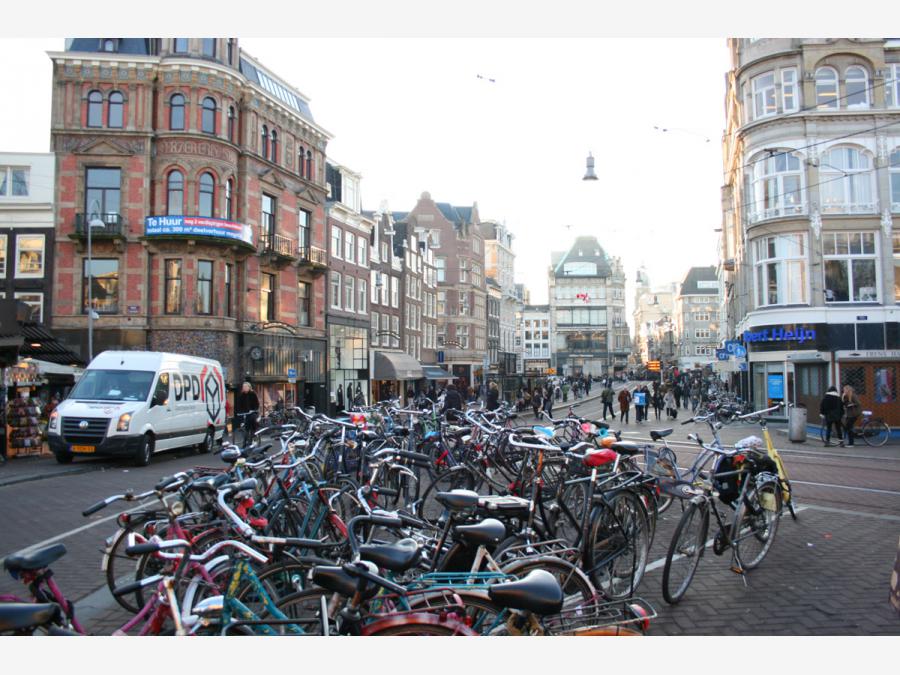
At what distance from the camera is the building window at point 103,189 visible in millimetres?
28312

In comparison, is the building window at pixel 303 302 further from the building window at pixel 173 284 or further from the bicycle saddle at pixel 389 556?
the bicycle saddle at pixel 389 556

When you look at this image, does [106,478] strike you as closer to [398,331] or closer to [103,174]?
[103,174]

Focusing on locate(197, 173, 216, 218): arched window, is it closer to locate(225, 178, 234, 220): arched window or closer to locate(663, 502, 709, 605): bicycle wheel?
locate(225, 178, 234, 220): arched window

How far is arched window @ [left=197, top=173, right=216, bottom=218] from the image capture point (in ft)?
94.6

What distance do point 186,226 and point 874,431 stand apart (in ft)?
83.5

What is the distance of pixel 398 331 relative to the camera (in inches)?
1959

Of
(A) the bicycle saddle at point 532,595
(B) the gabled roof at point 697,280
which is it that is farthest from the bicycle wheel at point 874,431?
(B) the gabled roof at point 697,280

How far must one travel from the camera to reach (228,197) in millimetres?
29984

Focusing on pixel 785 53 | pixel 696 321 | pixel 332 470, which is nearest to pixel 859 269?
pixel 785 53

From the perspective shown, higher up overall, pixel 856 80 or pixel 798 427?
pixel 856 80

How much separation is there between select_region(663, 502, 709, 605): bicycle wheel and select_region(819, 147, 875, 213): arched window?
90.7ft

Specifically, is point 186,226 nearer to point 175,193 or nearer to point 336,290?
point 175,193

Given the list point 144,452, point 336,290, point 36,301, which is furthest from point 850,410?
point 36,301

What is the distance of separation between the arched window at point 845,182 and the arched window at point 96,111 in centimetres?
2998
